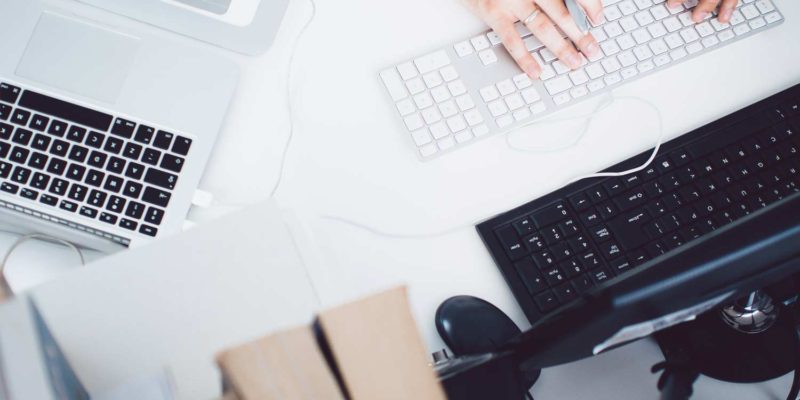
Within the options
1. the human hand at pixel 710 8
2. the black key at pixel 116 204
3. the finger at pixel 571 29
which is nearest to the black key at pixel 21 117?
the black key at pixel 116 204

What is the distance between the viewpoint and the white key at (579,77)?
766mm

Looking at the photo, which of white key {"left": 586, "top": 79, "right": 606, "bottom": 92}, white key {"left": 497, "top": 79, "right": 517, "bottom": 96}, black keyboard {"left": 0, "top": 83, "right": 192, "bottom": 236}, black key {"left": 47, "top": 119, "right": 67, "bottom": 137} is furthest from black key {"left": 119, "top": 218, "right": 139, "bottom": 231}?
white key {"left": 586, "top": 79, "right": 606, "bottom": 92}

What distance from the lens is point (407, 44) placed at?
773 mm

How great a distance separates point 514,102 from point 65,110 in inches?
17.7

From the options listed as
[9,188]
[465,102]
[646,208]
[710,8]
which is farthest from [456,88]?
[9,188]

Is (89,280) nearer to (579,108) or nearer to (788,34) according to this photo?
(579,108)

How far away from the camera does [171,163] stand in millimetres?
633

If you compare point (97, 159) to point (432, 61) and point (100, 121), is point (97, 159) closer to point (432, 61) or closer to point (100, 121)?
point (100, 121)

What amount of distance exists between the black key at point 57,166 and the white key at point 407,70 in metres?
0.34

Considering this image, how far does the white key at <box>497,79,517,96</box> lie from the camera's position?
2.44 ft

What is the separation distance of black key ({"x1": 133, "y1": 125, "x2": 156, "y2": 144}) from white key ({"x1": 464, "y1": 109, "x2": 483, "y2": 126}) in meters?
0.32

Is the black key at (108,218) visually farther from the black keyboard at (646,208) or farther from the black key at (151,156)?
the black keyboard at (646,208)

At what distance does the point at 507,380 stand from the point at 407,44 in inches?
15.1

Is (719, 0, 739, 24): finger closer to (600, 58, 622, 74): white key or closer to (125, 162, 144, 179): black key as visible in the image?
(600, 58, 622, 74): white key
